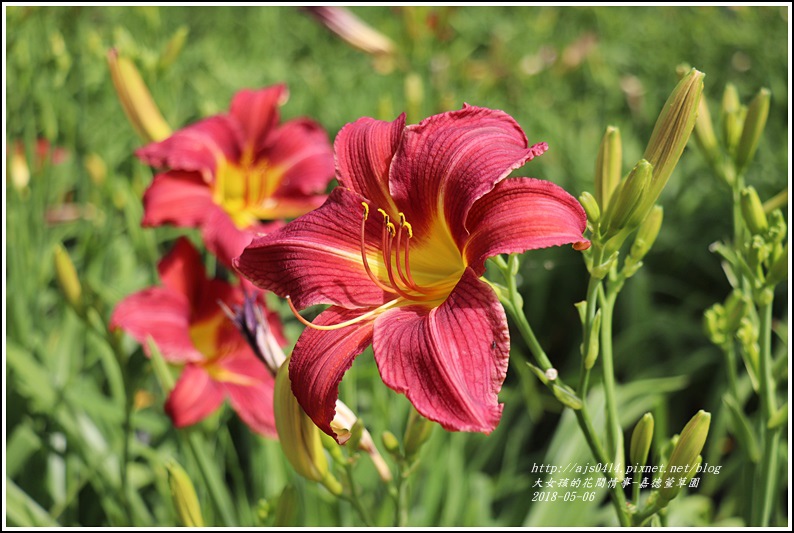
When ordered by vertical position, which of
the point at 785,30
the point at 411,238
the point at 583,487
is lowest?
the point at 583,487

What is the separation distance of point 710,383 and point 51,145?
160 centimetres

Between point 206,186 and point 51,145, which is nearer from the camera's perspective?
point 206,186

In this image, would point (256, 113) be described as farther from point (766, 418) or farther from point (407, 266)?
point (766, 418)

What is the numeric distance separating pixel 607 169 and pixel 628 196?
9 cm

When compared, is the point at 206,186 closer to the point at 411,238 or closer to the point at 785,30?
the point at 411,238

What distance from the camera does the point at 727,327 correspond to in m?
0.82

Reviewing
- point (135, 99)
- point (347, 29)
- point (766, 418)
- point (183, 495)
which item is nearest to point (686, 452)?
point (766, 418)

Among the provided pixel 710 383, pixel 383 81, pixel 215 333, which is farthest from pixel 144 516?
pixel 383 81

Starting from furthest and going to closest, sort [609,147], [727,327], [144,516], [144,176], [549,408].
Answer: [549,408] < [144,176] < [144,516] < [727,327] < [609,147]

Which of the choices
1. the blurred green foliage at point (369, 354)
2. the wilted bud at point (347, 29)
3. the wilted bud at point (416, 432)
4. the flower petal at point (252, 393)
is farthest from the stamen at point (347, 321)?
the wilted bud at point (347, 29)

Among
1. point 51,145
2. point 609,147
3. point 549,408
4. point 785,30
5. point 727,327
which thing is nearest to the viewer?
point 609,147

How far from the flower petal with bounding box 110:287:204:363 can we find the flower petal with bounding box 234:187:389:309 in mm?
364

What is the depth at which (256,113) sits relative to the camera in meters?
1.23

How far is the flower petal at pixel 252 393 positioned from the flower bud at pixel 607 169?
0.50 m
